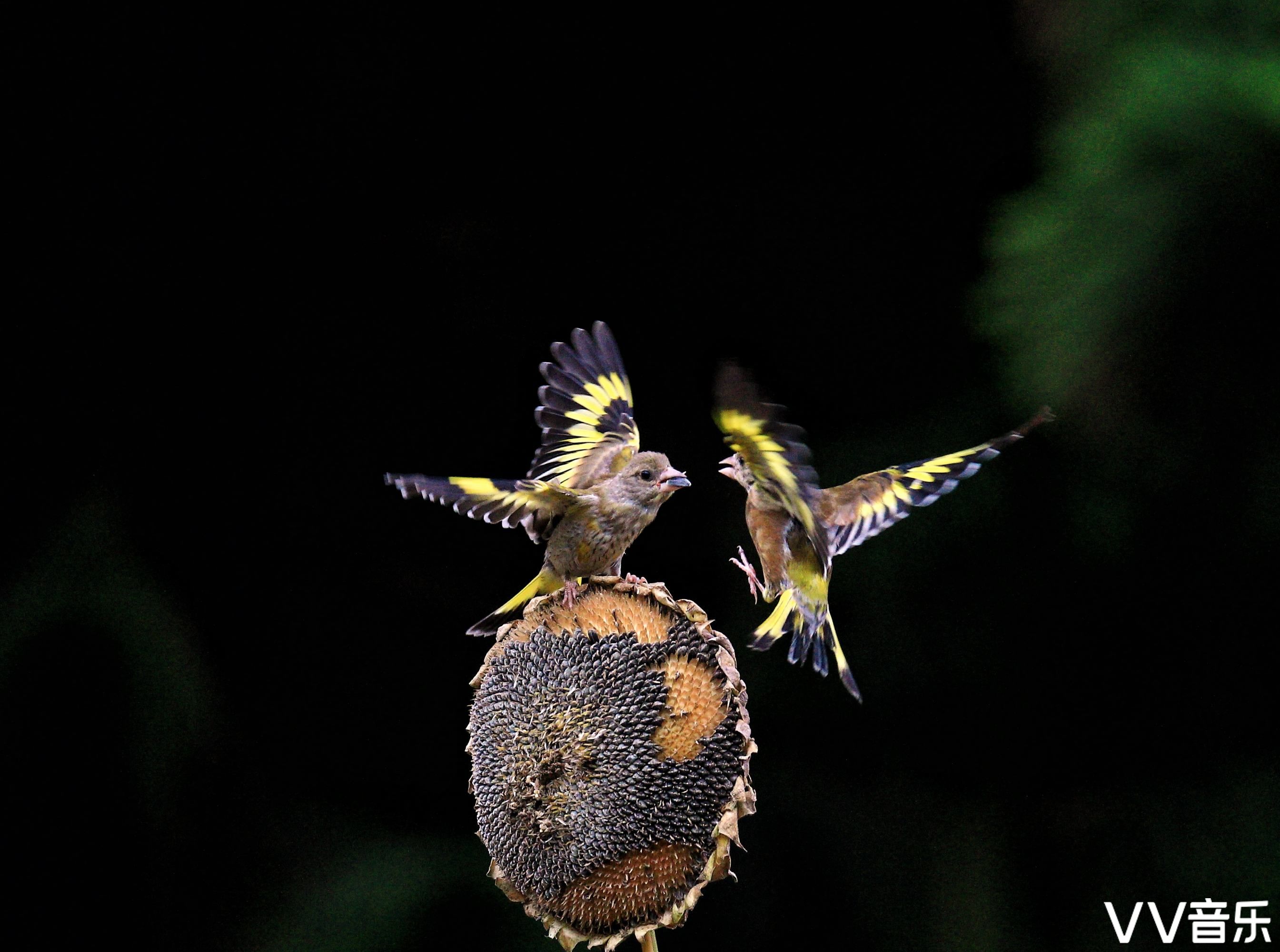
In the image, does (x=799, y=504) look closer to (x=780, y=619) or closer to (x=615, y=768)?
(x=780, y=619)

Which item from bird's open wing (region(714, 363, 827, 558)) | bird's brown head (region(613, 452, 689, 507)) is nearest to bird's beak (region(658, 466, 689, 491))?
bird's brown head (region(613, 452, 689, 507))

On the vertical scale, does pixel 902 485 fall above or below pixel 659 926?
above

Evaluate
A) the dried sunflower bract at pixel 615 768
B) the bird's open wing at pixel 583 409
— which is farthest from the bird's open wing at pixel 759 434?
the bird's open wing at pixel 583 409

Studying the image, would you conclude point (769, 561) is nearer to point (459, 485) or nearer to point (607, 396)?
point (607, 396)

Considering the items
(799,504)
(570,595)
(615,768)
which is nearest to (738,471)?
(799,504)

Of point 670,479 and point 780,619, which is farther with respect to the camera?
point 780,619

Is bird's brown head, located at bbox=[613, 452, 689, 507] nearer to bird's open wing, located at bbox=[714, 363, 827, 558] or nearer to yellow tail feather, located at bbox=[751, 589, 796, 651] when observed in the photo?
bird's open wing, located at bbox=[714, 363, 827, 558]

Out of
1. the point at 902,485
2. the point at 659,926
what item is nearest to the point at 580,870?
the point at 659,926
